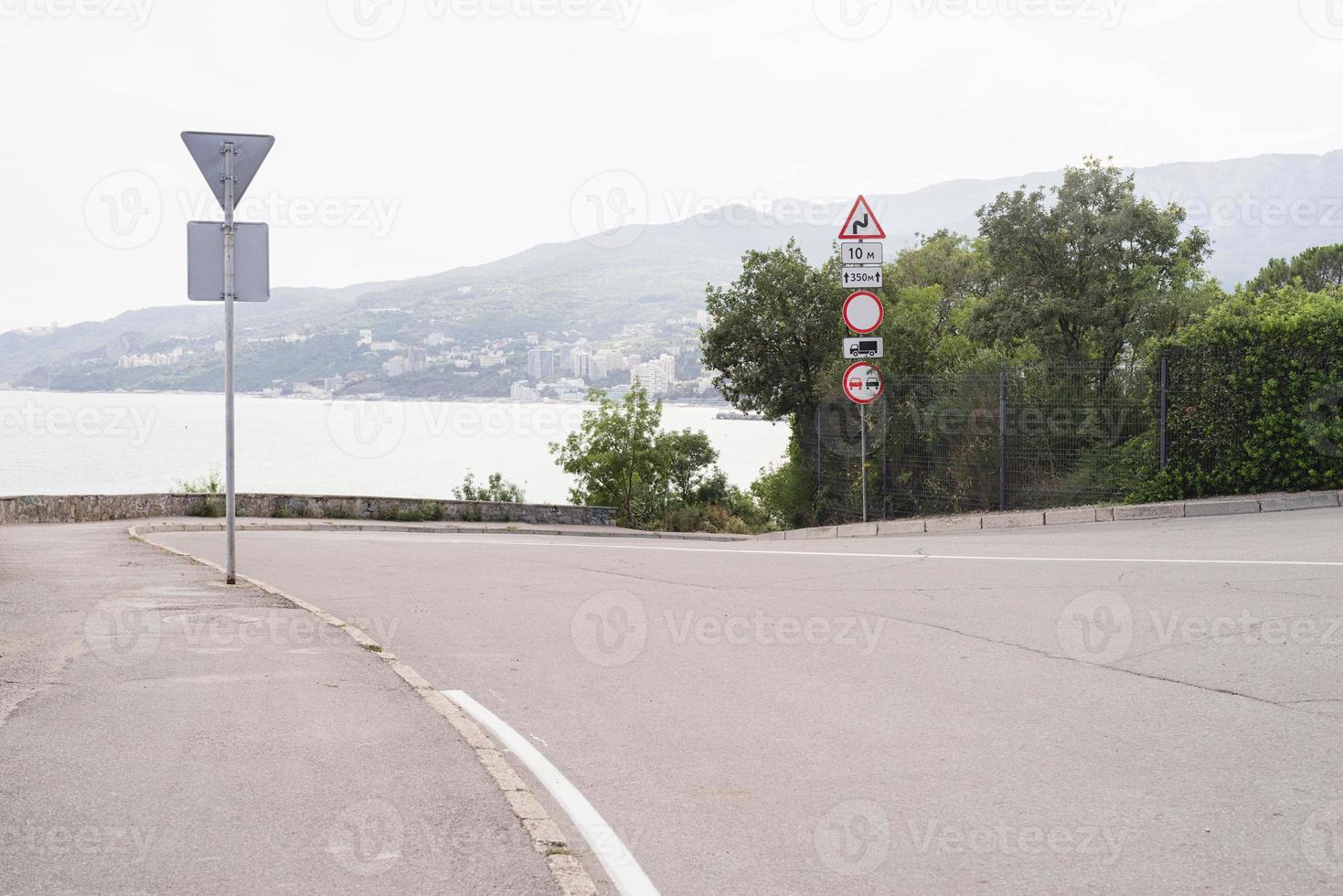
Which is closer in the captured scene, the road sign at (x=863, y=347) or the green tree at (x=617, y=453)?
the road sign at (x=863, y=347)

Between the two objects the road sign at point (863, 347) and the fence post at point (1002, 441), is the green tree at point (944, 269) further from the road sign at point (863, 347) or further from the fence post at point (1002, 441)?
the road sign at point (863, 347)

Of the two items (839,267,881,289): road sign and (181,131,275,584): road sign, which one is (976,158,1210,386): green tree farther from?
(181,131,275,584): road sign

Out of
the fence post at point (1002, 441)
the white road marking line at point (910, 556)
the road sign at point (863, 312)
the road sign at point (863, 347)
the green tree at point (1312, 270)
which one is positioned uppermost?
the green tree at point (1312, 270)

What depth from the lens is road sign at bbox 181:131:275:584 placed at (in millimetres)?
11070

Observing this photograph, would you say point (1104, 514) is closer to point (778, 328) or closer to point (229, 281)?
point (229, 281)

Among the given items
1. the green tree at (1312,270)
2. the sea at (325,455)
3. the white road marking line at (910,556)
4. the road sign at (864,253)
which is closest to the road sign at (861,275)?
the road sign at (864,253)

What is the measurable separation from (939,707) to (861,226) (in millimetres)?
13070

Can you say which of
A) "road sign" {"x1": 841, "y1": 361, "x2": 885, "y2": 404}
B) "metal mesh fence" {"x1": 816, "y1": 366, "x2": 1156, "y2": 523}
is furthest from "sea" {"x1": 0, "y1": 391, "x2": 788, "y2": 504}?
"road sign" {"x1": 841, "y1": 361, "x2": 885, "y2": 404}

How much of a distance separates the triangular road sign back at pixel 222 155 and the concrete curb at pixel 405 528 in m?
15.6

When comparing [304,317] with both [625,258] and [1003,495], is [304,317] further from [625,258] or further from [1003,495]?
[1003,495]

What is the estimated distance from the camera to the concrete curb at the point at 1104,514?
16188 millimetres

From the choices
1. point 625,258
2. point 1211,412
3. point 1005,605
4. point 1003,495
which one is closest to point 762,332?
point 1003,495

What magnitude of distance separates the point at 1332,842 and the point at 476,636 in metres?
6.38

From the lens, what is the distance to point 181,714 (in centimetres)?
642
